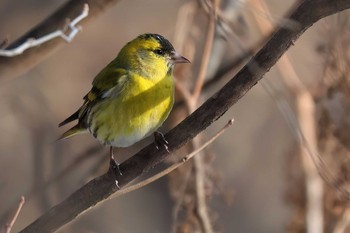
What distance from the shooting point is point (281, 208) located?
6922 mm

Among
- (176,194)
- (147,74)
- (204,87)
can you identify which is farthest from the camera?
(204,87)

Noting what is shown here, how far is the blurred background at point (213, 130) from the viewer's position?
3615 mm

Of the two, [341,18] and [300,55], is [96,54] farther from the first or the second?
[341,18]

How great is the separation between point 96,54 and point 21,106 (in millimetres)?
2297

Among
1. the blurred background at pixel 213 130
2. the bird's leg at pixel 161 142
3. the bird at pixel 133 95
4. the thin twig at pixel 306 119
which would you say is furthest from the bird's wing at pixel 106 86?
the thin twig at pixel 306 119

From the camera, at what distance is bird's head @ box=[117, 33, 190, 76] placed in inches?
134

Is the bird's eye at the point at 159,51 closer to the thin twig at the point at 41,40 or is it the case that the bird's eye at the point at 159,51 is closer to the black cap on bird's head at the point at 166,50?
the black cap on bird's head at the point at 166,50

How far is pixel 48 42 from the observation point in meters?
3.26

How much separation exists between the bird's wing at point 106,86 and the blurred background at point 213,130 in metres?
0.33

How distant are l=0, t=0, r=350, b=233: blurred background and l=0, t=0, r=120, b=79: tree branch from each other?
0.22m

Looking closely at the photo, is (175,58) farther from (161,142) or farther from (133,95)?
(161,142)

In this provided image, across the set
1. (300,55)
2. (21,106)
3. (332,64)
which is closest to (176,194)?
(332,64)

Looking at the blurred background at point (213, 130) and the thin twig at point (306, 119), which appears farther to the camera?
the thin twig at point (306, 119)

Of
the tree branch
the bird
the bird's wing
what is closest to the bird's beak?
the bird
